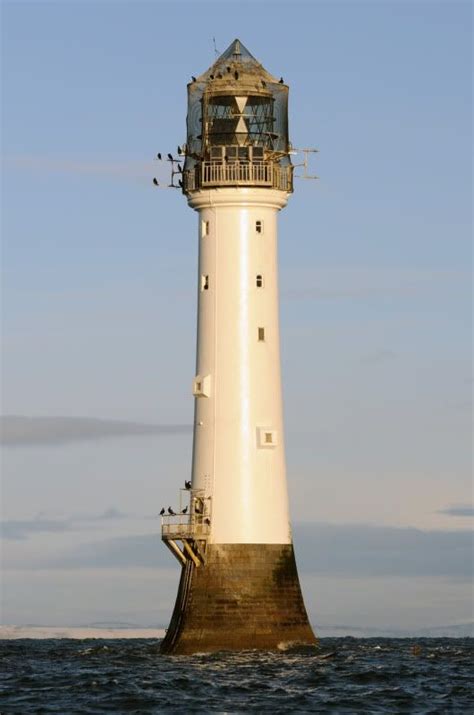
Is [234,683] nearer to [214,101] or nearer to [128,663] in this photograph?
[128,663]

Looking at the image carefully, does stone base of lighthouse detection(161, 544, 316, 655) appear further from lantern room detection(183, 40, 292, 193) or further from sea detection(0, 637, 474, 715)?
lantern room detection(183, 40, 292, 193)

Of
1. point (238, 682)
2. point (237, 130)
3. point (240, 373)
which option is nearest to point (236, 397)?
point (240, 373)

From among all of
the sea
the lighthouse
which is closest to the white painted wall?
the lighthouse

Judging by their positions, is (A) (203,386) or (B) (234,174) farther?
(B) (234,174)

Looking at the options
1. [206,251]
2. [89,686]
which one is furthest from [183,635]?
[206,251]

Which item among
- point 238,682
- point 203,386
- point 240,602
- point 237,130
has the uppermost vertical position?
point 237,130

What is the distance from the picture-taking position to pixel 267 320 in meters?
72.2

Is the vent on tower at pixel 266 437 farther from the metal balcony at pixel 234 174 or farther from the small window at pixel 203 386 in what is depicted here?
the metal balcony at pixel 234 174

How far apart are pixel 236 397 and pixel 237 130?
30.8ft

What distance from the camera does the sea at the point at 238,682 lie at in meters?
59.5

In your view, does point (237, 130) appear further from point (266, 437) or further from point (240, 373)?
point (266, 437)

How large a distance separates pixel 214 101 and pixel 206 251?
210 inches

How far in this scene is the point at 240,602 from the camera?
70.4m

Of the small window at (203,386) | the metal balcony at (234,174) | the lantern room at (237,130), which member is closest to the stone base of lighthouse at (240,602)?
the small window at (203,386)
